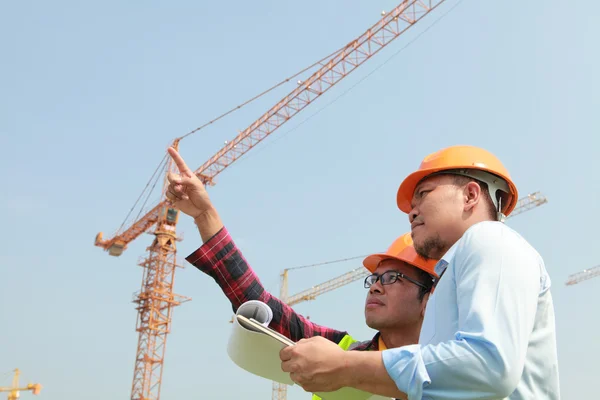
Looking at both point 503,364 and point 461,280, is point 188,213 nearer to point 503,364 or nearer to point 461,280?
point 461,280

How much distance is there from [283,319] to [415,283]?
75cm

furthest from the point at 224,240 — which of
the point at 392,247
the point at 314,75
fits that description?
the point at 314,75

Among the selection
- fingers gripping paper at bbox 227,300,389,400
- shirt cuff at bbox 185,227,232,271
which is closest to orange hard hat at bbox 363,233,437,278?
shirt cuff at bbox 185,227,232,271

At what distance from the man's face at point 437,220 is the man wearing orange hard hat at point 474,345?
0.12 metres

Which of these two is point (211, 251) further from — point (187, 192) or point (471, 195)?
point (471, 195)

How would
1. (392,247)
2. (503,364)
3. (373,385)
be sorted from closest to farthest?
1. (503,364)
2. (373,385)
3. (392,247)

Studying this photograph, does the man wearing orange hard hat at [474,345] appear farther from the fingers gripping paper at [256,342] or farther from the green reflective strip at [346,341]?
the green reflective strip at [346,341]

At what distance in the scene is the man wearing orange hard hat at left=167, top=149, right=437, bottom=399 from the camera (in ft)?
10.4

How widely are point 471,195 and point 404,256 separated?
5.01 ft

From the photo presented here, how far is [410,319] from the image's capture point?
3.36 m

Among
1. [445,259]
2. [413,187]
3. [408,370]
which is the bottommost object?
→ [408,370]

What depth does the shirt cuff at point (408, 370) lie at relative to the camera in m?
1.47

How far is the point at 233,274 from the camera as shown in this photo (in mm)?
3307

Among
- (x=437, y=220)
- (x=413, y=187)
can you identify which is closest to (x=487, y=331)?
(x=437, y=220)
